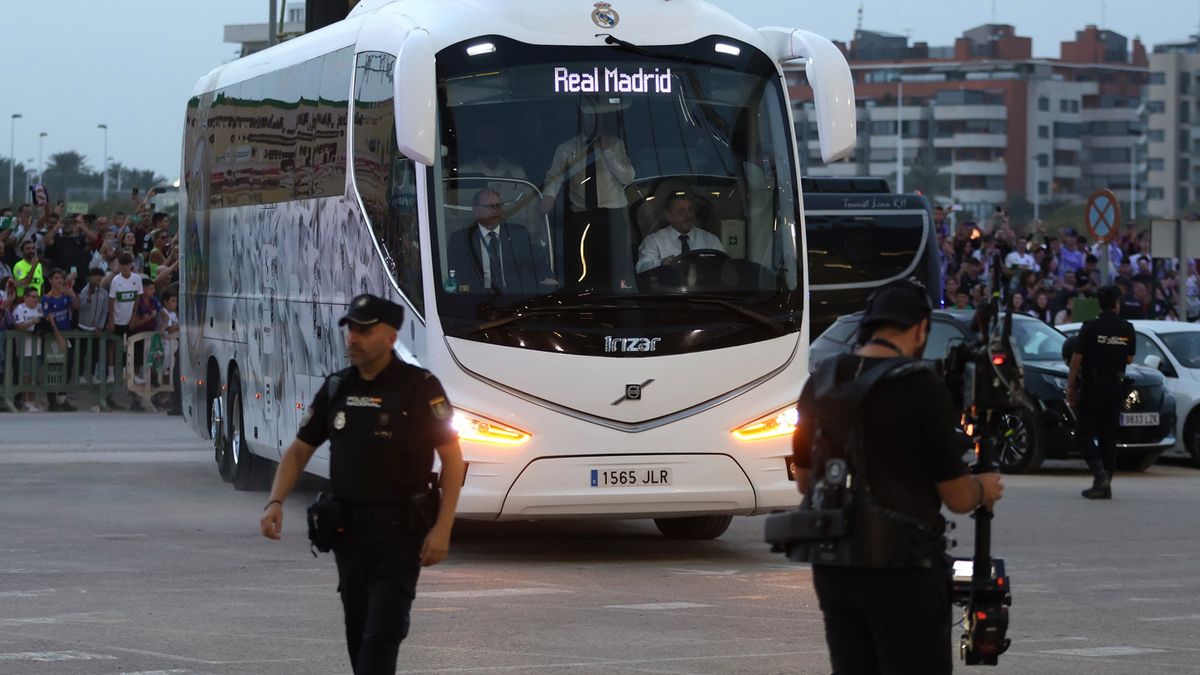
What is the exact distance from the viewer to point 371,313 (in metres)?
7.64

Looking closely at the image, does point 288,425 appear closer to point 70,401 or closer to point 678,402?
point 678,402

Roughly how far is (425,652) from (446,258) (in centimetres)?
422

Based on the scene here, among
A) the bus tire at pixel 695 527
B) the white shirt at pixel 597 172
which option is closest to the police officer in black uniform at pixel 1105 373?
the bus tire at pixel 695 527

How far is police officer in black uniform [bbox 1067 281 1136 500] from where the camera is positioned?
64.9ft

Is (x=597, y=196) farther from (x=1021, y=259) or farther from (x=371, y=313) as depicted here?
(x=1021, y=259)

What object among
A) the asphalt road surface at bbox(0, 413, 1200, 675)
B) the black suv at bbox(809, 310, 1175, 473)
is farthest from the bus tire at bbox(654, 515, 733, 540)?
the black suv at bbox(809, 310, 1175, 473)

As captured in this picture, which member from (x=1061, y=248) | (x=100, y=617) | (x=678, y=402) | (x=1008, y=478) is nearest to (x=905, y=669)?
(x=100, y=617)

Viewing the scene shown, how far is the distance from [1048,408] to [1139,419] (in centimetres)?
98

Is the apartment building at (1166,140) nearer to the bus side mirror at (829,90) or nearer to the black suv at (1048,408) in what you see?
the black suv at (1048,408)

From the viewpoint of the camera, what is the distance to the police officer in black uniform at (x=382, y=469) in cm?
756

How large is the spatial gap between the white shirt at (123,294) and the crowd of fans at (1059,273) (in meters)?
11.3

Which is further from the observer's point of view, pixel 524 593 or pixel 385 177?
pixel 385 177

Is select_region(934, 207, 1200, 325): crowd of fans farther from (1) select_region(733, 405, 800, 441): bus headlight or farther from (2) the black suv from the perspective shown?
(1) select_region(733, 405, 800, 441): bus headlight

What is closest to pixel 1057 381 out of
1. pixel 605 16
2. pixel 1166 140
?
pixel 605 16
